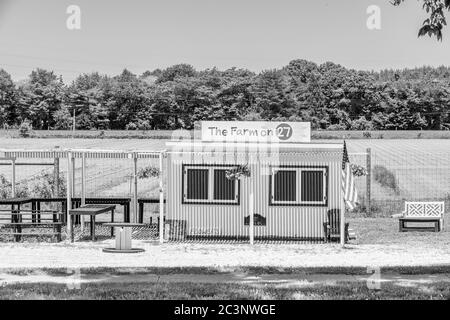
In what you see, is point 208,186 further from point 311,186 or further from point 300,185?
point 311,186

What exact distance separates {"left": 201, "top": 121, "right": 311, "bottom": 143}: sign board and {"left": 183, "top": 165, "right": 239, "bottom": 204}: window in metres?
0.77

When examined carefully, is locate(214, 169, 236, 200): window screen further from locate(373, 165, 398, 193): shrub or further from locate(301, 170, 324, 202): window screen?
locate(373, 165, 398, 193): shrub

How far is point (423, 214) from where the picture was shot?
68.1 feet

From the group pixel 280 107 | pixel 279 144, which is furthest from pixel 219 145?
pixel 280 107

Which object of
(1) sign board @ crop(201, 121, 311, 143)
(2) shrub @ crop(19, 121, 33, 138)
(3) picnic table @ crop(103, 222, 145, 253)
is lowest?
(3) picnic table @ crop(103, 222, 145, 253)

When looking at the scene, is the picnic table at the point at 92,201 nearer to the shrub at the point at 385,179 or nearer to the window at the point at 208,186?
the window at the point at 208,186

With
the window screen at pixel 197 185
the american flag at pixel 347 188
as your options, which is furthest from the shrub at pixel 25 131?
the american flag at pixel 347 188

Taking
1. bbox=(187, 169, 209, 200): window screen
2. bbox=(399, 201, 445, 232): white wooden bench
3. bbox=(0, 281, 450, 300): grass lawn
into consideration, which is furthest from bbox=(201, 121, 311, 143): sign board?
bbox=(0, 281, 450, 300): grass lawn

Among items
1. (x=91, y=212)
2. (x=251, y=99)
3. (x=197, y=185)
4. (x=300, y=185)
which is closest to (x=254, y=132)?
(x=300, y=185)

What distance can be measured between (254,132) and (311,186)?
6.17ft

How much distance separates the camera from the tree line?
177 feet
